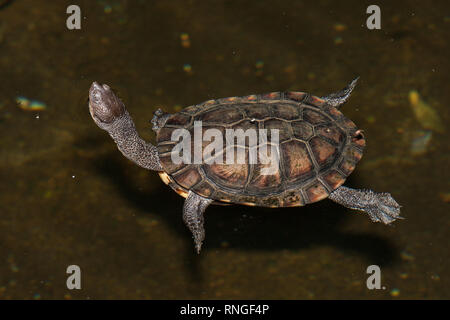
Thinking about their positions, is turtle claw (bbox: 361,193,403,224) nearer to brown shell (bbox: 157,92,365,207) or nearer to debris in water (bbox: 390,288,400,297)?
brown shell (bbox: 157,92,365,207)

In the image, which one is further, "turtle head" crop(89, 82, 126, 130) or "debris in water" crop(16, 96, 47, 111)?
"debris in water" crop(16, 96, 47, 111)

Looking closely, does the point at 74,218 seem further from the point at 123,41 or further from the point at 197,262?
the point at 123,41

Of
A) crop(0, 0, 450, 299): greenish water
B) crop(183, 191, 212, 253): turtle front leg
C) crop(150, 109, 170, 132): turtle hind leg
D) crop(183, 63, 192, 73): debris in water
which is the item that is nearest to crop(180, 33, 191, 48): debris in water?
crop(0, 0, 450, 299): greenish water

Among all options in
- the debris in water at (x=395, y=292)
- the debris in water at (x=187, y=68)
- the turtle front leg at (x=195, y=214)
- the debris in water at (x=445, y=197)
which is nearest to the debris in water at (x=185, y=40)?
the debris in water at (x=187, y=68)

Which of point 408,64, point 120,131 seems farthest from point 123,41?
point 408,64

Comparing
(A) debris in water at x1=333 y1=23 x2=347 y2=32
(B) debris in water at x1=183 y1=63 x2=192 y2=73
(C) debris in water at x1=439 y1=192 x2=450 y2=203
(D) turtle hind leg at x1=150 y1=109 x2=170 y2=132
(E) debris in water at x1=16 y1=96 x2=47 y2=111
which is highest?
(A) debris in water at x1=333 y1=23 x2=347 y2=32

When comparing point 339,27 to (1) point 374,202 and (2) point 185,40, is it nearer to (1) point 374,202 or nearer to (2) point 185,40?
(2) point 185,40
